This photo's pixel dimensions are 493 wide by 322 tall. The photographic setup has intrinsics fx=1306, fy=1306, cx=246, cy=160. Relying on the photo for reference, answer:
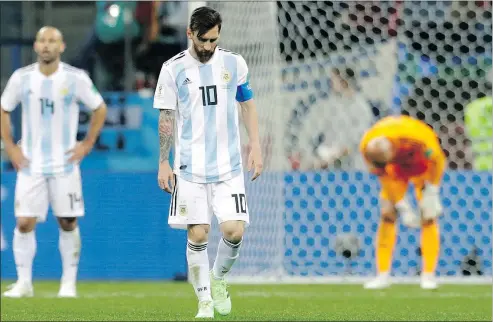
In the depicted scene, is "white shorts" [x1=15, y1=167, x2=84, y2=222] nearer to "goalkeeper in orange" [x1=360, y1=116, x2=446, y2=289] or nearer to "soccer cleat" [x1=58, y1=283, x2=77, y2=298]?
"soccer cleat" [x1=58, y1=283, x2=77, y2=298]

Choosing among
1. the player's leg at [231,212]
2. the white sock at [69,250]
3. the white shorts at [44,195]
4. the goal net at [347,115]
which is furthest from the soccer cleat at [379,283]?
the player's leg at [231,212]

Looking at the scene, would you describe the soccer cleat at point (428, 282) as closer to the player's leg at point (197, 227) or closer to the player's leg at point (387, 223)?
the player's leg at point (387, 223)

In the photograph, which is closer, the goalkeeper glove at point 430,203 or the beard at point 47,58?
the beard at point 47,58

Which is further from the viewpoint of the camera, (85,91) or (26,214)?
(85,91)

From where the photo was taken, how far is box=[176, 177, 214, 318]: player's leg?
291 inches

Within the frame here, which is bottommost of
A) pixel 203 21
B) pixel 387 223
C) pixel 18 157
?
pixel 387 223

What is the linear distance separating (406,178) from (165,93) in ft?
15.1

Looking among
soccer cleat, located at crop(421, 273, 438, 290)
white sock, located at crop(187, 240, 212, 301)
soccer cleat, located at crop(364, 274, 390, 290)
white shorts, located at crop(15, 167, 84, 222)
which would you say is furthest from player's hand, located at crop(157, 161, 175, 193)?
soccer cleat, located at crop(421, 273, 438, 290)

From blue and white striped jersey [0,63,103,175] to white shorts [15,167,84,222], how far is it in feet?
0.21

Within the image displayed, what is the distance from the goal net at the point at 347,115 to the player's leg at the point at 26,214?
270cm

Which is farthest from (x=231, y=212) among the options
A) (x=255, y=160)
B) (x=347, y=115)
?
(x=347, y=115)

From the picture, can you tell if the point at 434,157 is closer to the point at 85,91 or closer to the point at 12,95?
the point at 85,91

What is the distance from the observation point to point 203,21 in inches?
279

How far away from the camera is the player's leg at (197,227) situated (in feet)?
24.2
